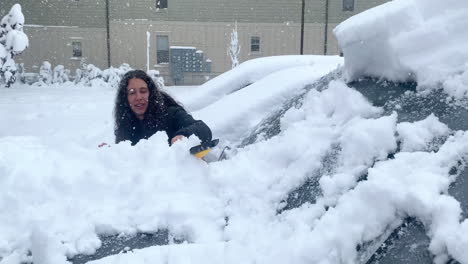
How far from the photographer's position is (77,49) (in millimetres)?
23781

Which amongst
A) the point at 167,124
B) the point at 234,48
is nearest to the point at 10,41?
the point at 234,48

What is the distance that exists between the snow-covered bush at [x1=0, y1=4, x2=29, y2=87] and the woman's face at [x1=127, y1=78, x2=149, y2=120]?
1488 cm

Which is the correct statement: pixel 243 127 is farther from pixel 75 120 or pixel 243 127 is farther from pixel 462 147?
pixel 75 120

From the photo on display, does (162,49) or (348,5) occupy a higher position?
(348,5)

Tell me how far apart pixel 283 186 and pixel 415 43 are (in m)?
0.72

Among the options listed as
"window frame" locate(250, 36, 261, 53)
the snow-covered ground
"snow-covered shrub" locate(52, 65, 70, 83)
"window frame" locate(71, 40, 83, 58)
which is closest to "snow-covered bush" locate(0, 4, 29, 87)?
"snow-covered shrub" locate(52, 65, 70, 83)

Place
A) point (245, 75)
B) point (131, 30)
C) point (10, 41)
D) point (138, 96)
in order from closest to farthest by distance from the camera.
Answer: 1. point (138, 96)
2. point (245, 75)
3. point (10, 41)
4. point (131, 30)

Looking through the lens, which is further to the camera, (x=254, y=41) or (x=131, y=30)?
(x=254, y=41)

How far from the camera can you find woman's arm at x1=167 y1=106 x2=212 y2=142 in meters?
2.79

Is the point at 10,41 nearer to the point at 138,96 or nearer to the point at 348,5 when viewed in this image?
the point at 138,96

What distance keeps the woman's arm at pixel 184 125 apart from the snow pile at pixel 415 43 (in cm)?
112

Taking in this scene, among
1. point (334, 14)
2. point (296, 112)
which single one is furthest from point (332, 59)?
point (334, 14)

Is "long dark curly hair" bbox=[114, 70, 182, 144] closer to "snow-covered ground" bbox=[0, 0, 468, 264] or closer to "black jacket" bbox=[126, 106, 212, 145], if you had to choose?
"black jacket" bbox=[126, 106, 212, 145]

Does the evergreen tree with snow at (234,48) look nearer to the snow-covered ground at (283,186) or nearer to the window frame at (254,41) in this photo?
the window frame at (254,41)
